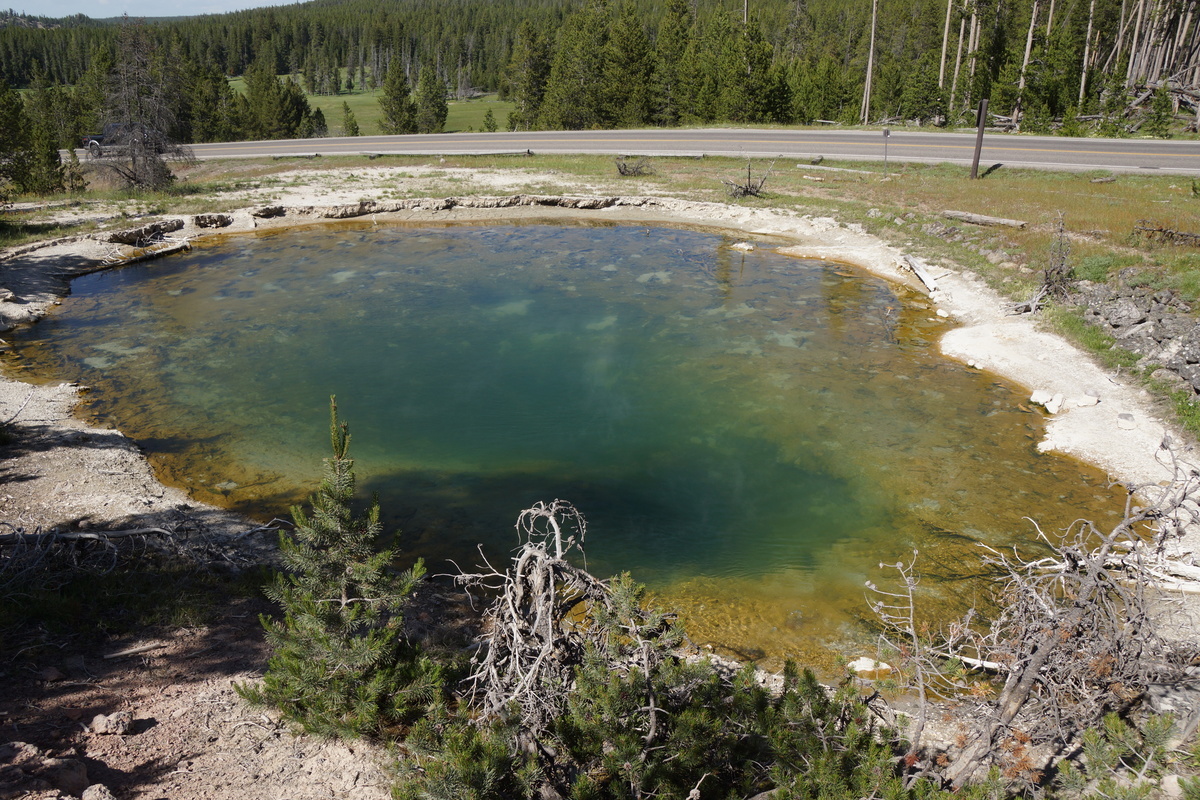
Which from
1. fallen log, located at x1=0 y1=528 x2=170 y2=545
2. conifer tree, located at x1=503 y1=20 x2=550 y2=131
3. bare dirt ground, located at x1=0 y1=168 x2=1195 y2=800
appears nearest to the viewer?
Result: bare dirt ground, located at x1=0 y1=168 x2=1195 y2=800

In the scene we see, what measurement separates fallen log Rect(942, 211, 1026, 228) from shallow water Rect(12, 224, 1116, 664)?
390 cm

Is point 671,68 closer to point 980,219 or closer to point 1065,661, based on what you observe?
point 980,219

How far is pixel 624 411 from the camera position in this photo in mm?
13398

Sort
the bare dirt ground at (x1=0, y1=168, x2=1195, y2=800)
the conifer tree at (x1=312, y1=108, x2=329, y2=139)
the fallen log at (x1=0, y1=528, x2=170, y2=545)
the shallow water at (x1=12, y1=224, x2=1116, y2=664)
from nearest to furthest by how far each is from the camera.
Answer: the bare dirt ground at (x1=0, y1=168, x2=1195, y2=800) → the fallen log at (x1=0, y1=528, x2=170, y2=545) → the shallow water at (x1=12, y1=224, x2=1116, y2=664) → the conifer tree at (x1=312, y1=108, x2=329, y2=139)

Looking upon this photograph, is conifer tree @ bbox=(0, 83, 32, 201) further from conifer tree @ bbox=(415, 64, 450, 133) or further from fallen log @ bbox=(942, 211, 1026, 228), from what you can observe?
conifer tree @ bbox=(415, 64, 450, 133)

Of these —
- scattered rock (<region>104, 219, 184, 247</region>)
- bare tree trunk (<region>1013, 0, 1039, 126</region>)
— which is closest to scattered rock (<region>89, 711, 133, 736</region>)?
scattered rock (<region>104, 219, 184, 247</region>)

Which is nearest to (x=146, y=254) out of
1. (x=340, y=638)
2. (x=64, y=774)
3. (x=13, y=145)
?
(x=13, y=145)

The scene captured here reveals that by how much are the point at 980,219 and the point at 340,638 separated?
2058cm

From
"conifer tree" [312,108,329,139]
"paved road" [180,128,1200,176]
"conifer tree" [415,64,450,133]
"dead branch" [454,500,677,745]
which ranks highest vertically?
"conifer tree" [415,64,450,133]

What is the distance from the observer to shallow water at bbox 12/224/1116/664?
950 cm

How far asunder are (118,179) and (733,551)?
29.3 metres

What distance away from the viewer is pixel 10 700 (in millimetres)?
5441

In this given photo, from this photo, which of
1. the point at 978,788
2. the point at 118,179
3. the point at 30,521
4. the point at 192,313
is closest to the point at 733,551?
the point at 978,788

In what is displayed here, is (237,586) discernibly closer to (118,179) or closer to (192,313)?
(192,313)
